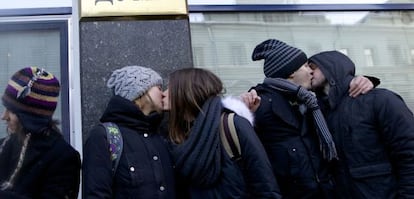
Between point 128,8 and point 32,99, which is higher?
point 128,8

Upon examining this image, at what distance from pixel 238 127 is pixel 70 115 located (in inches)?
77.3

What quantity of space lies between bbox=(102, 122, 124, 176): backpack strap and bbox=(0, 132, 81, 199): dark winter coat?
0.20 meters

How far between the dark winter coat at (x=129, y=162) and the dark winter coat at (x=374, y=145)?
1.08m

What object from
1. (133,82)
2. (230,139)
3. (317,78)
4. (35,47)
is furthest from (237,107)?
(35,47)

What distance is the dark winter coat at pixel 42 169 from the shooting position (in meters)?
2.34

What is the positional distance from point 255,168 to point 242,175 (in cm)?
8

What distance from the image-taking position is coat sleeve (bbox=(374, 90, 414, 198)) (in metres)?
2.63

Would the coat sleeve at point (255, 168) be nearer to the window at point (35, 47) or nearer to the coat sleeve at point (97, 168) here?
the coat sleeve at point (97, 168)

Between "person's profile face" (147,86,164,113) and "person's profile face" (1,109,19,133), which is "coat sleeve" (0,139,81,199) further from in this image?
"person's profile face" (147,86,164,113)

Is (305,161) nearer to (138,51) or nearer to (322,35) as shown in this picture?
(138,51)

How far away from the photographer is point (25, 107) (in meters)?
2.46

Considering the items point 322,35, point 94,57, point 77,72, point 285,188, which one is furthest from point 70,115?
point 322,35

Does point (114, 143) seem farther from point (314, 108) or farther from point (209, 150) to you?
point (314, 108)

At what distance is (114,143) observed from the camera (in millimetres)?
2510
